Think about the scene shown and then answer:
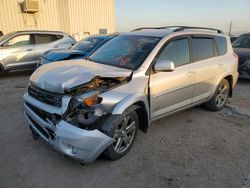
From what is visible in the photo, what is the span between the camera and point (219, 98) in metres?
4.95

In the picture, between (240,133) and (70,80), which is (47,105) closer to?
(70,80)

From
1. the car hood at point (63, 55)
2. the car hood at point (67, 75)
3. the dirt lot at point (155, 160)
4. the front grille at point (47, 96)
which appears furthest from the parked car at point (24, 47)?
the front grille at point (47, 96)

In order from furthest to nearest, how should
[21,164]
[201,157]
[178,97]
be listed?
[178,97] → [201,157] → [21,164]

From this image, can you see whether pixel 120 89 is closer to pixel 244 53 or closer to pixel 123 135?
pixel 123 135

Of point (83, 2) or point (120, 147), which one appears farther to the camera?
point (83, 2)

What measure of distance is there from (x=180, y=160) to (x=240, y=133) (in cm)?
154

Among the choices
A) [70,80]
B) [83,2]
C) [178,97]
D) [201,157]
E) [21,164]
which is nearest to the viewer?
[70,80]

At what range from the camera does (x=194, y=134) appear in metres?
3.89

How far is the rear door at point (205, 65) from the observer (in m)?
4.08

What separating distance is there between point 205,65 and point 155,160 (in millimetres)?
2109

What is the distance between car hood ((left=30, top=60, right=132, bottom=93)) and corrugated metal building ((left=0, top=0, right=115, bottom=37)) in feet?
37.9

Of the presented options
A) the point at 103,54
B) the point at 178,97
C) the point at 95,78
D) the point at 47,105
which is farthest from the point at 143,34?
the point at 47,105

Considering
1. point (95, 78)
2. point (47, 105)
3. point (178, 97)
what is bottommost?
point (178, 97)

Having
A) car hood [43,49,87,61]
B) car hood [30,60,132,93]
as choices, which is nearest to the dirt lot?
car hood [30,60,132,93]
